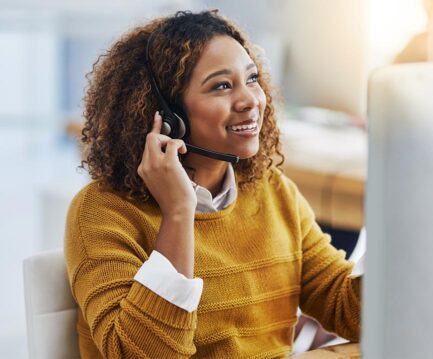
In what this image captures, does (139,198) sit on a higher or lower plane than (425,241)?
lower

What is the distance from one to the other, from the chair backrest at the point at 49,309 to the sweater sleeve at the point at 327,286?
39 cm

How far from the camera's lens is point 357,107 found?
3.66 metres

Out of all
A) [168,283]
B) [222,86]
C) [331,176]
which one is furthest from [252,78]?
[331,176]

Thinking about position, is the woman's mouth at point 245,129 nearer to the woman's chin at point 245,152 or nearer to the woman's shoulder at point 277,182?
the woman's chin at point 245,152

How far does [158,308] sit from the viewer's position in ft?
3.39

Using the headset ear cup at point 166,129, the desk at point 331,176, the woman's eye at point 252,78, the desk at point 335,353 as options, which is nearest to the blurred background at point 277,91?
the desk at point 331,176

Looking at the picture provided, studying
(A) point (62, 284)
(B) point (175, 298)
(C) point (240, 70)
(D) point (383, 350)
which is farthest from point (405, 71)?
(A) point (62, 284)

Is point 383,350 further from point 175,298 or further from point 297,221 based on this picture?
point 297,221

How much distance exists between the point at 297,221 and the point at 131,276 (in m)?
0.38

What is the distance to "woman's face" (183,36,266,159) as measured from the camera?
1217 mm

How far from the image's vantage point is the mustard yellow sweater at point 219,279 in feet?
3.43

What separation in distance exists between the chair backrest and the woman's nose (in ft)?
1.17

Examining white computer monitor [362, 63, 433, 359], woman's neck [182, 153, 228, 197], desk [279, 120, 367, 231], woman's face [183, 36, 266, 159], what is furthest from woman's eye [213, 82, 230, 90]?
desk [279, 120, 367, 231]

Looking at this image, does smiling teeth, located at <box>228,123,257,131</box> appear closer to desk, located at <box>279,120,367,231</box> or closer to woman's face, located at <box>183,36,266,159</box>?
woman's face, located at <box>183,36,266,159</box>
